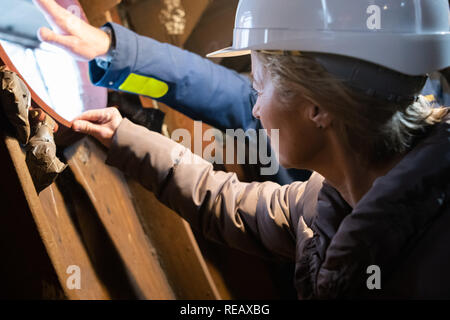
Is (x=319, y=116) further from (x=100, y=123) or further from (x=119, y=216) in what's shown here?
(x=119, y=216)

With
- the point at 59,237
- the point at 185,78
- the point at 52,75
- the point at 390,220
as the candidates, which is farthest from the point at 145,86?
the point at 390,220

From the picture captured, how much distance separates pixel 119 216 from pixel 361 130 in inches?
32.9

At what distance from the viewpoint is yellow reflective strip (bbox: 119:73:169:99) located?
1.24 metres

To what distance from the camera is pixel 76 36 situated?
1.21 m

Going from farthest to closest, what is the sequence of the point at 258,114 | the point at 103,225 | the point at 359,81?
the point at 103,225, the point at 258,114, the point at 359,81

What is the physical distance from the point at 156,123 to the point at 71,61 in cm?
30

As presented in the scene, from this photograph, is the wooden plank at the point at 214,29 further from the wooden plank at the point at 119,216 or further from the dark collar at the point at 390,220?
the dark collar at the point at 390,220

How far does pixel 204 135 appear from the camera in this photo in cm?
143

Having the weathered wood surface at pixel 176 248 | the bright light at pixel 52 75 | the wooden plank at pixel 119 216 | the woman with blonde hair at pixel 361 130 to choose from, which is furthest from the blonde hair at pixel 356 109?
the weathered wood surface at pixel 176 248

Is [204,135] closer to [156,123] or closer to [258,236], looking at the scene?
[156,123]

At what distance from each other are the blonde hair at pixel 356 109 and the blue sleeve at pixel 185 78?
1.08ft

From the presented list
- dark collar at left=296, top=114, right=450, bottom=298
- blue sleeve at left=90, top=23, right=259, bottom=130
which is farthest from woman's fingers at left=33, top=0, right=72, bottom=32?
dark collar at left=296, top=114, right=450, bottom=298

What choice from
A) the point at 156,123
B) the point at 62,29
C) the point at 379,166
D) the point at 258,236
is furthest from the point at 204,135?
the point at 379,166
